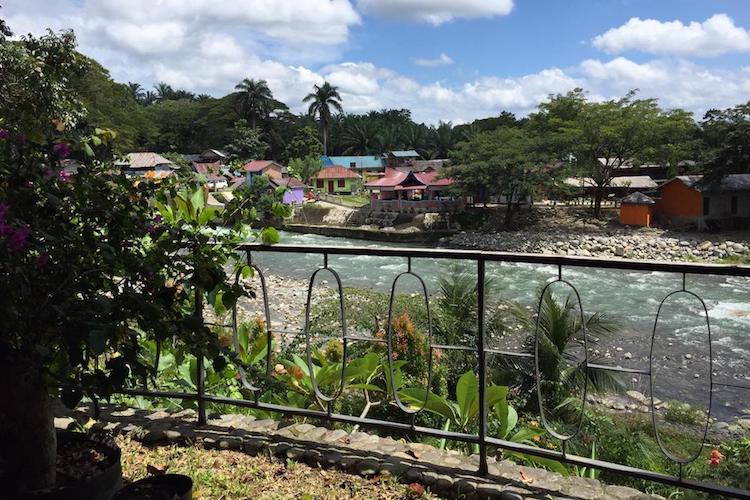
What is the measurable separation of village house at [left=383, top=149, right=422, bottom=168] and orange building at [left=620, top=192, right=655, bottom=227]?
76.7ft

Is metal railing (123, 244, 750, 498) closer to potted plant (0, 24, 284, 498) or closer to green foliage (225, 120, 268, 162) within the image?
potted plant (0, 24, 284, 498)

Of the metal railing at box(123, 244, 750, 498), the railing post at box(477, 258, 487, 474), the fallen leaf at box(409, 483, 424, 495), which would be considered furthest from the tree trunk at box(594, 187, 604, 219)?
the fallen leaf at box(409, 483, 424, 495)

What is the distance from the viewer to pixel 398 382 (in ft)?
13.4

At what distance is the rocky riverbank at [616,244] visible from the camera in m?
23.0

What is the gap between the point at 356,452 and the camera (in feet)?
7.83

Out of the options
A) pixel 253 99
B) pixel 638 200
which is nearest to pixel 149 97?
pixel 253 99

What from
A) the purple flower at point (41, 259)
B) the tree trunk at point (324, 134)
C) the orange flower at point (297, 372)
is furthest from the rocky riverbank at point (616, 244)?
the tree trunk at point (324, 134)

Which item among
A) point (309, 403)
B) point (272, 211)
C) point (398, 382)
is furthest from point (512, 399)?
point (272, 211)

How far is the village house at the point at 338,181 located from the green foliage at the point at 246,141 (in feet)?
22.5

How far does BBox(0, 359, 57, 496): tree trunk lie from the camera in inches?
67.1

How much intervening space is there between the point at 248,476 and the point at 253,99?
54624 mm

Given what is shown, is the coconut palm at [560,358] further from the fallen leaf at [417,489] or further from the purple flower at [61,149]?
the purple flower at [61,149]

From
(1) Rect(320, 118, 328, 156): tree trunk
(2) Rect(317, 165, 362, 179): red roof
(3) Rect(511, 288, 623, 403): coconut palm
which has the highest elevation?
(1) Rect(320, 118, 328, 156): tree trunk

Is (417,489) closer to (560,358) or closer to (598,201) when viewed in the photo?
(560,358)
